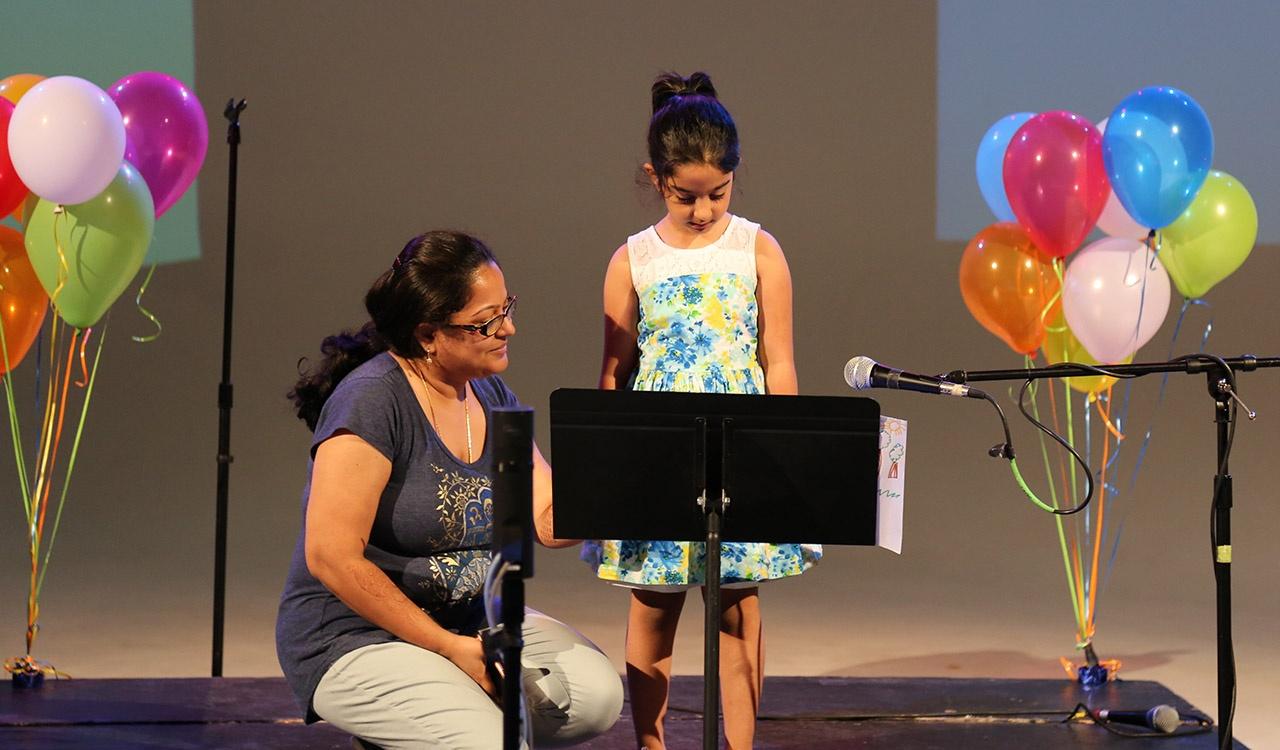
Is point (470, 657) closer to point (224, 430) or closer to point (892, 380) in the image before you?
point (892, 380)

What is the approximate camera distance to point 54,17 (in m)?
6.24

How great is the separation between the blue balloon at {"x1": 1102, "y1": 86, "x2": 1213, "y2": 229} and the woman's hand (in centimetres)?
199

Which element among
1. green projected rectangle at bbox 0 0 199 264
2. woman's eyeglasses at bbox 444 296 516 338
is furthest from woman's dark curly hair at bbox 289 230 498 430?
green projected rectangle at bbox 0 0 199 264

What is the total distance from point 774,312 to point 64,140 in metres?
1.57

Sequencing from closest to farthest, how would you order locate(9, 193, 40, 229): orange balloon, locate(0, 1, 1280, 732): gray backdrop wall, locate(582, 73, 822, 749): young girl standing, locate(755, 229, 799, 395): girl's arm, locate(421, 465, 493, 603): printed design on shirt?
locate(421, 465, 493, 603): printed design on shirt
locate(582, 73, 822, 749): young girl standing
locate(755, 229, 799, 395): girl's arm
locate(9, 193, 40, 229): orange balloon
locate(0, 1, 1280, 732): gray backdrop wall

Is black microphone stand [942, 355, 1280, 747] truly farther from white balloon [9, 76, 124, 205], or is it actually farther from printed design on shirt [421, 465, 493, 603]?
white balloon [9, 76, 124, 205]

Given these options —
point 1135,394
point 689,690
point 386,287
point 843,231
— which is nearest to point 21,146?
point 386,287

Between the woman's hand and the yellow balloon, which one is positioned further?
the yellow balloon

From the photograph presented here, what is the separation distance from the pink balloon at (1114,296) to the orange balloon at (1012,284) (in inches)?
2.8

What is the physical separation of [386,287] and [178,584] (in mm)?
2892

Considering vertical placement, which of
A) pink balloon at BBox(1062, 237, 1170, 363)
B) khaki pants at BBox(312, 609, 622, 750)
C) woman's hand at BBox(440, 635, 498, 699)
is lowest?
khaki pants at BBox(312, 609, 622, 750)

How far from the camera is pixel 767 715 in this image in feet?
11.2

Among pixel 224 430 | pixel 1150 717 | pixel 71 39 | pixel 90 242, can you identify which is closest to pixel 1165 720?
pixel 1150 717

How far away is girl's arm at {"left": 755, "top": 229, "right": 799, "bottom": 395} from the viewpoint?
2971 mm
